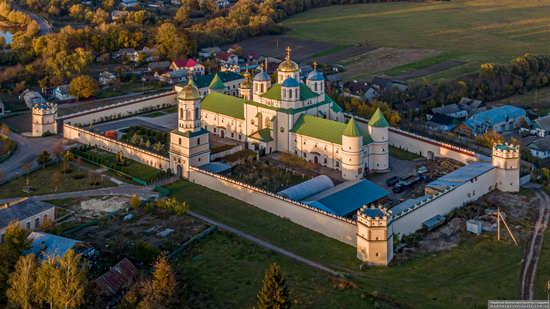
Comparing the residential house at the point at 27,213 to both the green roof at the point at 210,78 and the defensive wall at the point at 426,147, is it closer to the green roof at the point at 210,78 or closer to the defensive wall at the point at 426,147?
the defensive wall at the point at 426,147

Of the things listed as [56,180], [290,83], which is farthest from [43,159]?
[290,83]

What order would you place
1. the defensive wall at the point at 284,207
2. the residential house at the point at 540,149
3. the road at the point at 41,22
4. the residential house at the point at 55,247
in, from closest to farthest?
1. the residential house at the point at 55,247
2. the defensive wall at the point at 284,207
3. the residential house at the point at 540,149
4. the road at the point at 41,22

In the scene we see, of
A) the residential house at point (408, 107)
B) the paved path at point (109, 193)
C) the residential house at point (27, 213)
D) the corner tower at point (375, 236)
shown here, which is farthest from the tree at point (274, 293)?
the residential house at point (408, 107)

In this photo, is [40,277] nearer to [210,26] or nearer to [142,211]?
[142,211]

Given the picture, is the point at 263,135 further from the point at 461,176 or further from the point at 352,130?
the point at 461,176

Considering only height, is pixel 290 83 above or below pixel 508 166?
above

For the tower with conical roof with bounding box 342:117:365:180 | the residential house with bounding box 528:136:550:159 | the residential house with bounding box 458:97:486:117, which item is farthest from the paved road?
the residential house with bounding box 528:136:550:159

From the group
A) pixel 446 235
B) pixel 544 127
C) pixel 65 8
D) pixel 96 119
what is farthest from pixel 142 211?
pixel 65 8
